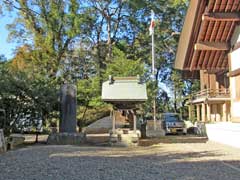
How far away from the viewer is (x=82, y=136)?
62.6ft

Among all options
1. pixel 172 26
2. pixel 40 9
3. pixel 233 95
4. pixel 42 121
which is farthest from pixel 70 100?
pixel 172 26

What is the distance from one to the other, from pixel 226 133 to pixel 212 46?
3.98 meters

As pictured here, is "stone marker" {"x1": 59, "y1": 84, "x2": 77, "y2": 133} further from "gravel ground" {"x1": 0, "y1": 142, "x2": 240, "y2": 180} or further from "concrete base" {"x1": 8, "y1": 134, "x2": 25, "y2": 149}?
"gravel ground" {"x1": 0, "y1": 142, "x2": 240, "y2": 180}

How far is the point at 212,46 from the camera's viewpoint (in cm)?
1859

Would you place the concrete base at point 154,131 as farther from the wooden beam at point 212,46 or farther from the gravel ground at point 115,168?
the gravel ground at point 115,168

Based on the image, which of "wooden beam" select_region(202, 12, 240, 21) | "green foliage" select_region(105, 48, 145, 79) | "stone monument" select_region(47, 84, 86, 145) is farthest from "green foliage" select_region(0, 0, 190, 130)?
"wooden beam" select_region(202, 12, 240, 21)

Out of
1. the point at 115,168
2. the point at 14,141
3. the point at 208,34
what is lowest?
the point at 115,168

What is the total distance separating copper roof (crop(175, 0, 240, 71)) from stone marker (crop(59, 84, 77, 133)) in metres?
5.77

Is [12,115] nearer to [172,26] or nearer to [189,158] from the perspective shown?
[189,158]

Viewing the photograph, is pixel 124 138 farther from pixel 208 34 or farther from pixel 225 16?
pixel 225 16

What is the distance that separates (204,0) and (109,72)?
1431cm

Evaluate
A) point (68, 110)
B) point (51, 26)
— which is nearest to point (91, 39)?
point (51, 26)

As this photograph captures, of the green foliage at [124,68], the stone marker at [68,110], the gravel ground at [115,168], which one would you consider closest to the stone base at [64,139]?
the stone marker at [68,110]

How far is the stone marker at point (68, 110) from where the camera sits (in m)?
19.5
